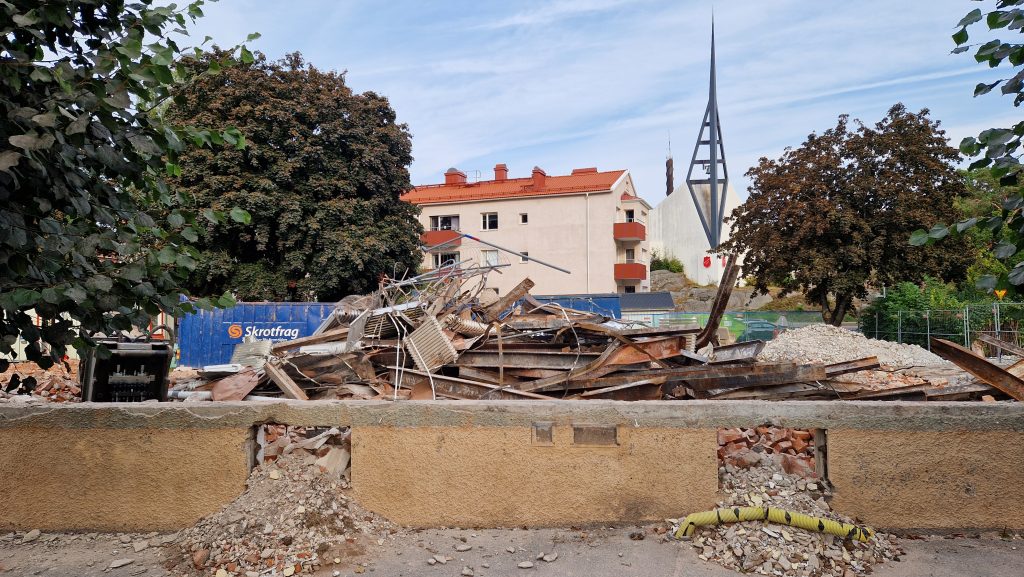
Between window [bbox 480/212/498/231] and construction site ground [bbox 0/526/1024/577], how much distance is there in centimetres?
4021

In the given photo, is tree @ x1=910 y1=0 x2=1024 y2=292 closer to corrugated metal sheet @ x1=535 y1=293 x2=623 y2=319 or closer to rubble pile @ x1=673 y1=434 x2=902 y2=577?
rubble pile @ x1=673 y1=434 x2=902 y2=577

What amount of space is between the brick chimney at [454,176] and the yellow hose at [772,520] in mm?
43916

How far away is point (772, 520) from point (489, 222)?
40849 mm

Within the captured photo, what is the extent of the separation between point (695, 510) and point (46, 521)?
3858 millimetres

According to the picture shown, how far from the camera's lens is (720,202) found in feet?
113

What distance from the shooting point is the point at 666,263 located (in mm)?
56125

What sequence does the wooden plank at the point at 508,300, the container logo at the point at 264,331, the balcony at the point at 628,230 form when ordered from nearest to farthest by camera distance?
the wooden plank at the point at 508,300 → the container logo at the point at 264,331 → the balcony at the point at 628,230

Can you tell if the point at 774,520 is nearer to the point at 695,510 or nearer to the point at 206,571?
the point at 695,510

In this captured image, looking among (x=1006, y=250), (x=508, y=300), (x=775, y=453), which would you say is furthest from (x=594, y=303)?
(x=1006, y=250)

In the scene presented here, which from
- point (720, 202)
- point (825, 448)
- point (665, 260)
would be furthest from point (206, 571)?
point (665, 260)

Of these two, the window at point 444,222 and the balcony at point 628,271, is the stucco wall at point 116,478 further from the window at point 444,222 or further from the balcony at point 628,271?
the window at point 444,222

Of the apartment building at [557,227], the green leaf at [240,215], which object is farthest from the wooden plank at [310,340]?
the apartment building at [557,227]

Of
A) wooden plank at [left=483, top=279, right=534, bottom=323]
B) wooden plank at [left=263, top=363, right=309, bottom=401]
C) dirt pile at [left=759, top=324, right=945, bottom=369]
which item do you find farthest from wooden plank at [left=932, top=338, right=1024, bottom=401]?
dirt pile at [left=759, top=324, right=945, bottom=369]

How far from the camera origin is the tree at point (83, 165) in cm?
284
